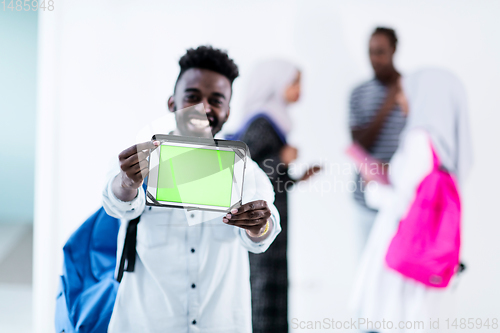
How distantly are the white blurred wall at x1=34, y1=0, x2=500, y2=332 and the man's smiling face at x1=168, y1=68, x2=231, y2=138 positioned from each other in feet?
1.85

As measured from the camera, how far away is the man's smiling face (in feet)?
2.46

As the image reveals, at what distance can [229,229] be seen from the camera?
77 centimetres

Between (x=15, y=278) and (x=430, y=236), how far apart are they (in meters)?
1.60

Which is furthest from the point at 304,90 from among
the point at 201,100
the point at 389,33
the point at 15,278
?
the point at 15,278

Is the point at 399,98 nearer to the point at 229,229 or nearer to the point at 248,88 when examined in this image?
the point at 248,88

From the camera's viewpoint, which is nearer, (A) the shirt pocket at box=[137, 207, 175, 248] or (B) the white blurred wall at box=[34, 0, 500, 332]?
(A) the shirt pocket at box=[137, 207, 175, 248]

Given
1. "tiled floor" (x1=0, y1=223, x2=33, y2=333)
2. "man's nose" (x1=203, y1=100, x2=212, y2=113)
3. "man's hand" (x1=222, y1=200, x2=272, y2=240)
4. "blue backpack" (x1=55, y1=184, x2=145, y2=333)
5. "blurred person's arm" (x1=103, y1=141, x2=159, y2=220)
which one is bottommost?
"tiled floor" (x1=0, y1=223, x2=33, y2=333)

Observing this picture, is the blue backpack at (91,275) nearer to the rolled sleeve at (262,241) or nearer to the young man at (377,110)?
the rolled sleeve at (262,241)

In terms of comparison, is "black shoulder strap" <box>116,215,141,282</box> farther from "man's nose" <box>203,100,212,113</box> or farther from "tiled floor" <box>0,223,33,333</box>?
"tiled floor" <box>0,223,33,333</box>

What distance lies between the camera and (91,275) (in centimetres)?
83

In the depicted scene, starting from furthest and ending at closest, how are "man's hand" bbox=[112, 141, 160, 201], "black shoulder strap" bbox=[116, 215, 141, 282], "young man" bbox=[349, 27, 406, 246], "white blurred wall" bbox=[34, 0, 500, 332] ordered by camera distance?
"young man" bbox=[349, 27, 406, 246]
"white blurred wall" bbox=[34, 0, 500, 332]
"black shoulder strap" bbox=[116, 215, 141, 282]
"man's hand" bbox=[112, 141, 160, 201]

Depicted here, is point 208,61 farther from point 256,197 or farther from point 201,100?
point 256,197

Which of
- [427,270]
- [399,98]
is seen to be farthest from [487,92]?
[427,270]

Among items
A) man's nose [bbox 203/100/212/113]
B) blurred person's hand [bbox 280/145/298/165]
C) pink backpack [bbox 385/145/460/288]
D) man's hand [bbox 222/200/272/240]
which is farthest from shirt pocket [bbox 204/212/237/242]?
pink backpack [bbox 385/145/460/288]
